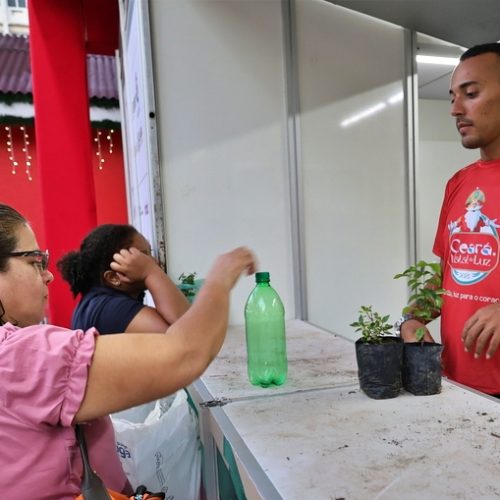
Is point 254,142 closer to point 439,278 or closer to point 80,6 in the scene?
point 439,278

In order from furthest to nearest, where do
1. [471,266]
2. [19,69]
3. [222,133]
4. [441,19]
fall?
1. [19,69]
2. [441,19]
3. [222,133]
4. [471,266]

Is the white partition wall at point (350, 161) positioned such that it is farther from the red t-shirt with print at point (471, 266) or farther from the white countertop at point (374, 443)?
the white countertop at point (374, 443)

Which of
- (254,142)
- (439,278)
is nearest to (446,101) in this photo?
(254,142)

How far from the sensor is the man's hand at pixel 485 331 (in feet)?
3.02

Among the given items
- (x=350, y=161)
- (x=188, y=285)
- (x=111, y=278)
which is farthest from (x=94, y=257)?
(x=350, y=161)

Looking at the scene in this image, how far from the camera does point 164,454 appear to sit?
1.12 meters

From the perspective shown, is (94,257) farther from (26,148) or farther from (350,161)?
(26,148)

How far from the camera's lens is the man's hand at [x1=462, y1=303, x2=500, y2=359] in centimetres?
92

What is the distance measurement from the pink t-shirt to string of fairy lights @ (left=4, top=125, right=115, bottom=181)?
4619mm

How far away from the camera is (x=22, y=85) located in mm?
4379

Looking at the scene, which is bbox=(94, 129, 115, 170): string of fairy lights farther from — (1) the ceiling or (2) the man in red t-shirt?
(2) the man in red t-shirt

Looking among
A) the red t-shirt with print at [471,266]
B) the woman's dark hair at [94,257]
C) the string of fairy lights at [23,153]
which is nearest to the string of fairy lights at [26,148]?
the string of fairy lights at [23,153]

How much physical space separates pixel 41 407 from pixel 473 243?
1.01 meters

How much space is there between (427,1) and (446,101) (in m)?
1.30
